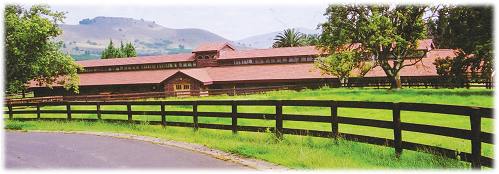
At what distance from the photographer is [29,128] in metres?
18.8

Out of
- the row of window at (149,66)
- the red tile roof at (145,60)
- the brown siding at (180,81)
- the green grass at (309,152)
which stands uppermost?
the red tile roof at (145,60)

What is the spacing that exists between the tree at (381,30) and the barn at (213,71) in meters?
5.30

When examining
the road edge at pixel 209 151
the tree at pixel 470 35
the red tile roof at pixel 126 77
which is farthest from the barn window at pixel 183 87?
the road edge at pixel 209 151

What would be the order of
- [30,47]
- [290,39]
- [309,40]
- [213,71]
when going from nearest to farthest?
[30,47], [213,71], [290,39], [309,40]

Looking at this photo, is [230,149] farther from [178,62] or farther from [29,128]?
[178,62]

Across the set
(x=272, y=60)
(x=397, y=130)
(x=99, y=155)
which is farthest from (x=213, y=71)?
(x=397, y=130)

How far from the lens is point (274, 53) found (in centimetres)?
6000

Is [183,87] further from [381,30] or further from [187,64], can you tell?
[381,30]

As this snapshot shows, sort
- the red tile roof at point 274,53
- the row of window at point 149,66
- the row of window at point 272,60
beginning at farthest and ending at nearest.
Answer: the row of window at point 149,66 → the red tile roof at point 274,53 → the row of window at point 272,60

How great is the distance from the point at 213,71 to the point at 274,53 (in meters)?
8.33

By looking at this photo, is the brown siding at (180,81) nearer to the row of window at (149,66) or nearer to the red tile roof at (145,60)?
the row of window at (149,66)

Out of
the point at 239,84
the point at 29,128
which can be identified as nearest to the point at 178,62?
the point at 239,84

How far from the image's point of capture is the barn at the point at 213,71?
2028 inches

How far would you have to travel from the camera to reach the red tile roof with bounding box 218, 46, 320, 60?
58469mm
